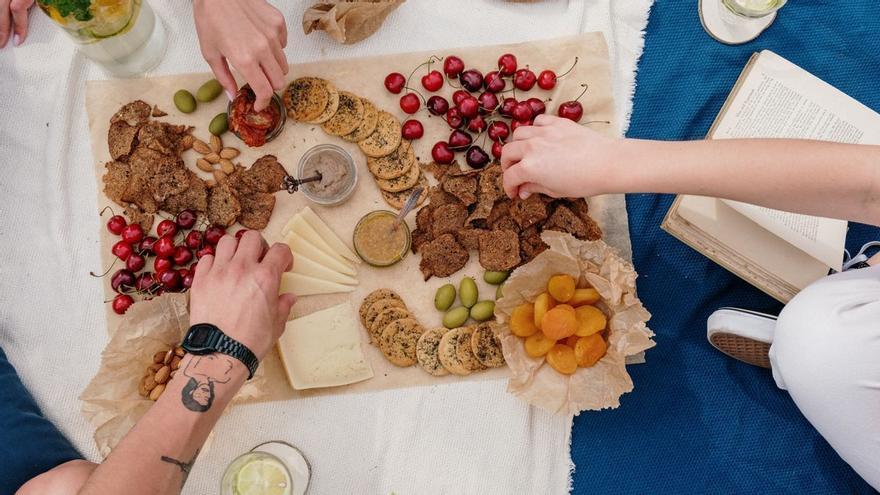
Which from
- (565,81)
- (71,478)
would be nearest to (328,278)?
(71,478)

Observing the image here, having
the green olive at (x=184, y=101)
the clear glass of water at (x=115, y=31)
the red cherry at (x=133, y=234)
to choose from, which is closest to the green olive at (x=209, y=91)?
the green olive at (x=184, y=101)

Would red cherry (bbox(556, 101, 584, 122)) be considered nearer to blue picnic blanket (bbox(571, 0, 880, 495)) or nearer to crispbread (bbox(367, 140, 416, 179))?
blue picnic blanket (bbox(571, 0, 880, 495))

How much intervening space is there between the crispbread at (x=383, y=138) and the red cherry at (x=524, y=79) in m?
0.39

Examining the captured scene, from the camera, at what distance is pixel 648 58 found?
201cm

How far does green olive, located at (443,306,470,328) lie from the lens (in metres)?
1.86

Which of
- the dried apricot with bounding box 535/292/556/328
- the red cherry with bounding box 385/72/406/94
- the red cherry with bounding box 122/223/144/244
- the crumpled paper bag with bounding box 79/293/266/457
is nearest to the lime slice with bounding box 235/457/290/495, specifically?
the crumpled paper bag with bounding box 79/293/266/457

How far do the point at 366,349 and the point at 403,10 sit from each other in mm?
1072

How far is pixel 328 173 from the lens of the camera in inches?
75.0

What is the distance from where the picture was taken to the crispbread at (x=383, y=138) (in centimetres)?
192

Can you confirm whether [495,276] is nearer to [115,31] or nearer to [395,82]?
[395,82]

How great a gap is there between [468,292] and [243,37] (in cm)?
93

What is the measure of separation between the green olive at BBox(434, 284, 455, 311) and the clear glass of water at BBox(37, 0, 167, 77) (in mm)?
1145

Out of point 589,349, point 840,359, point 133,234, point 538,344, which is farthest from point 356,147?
point 840,359

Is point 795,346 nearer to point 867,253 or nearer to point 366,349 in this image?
point 867,253
